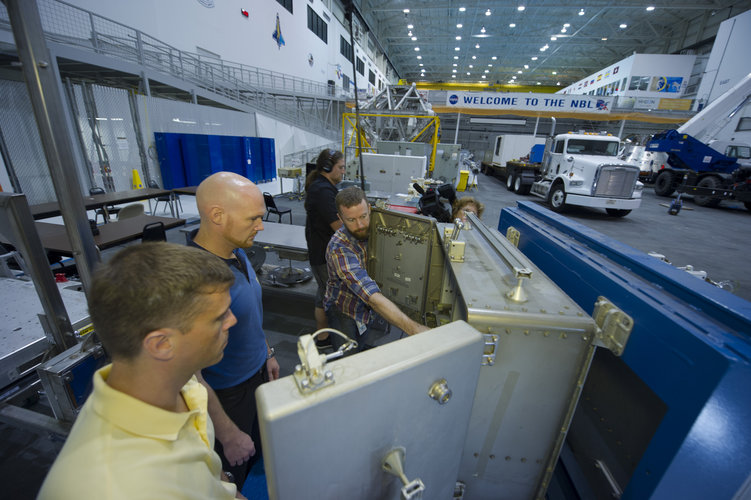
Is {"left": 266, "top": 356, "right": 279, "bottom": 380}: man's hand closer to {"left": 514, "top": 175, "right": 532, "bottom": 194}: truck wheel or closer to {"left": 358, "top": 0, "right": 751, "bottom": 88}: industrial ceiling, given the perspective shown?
{"left": 514, "top": 175, "right": 532, "bottom": 194}: truck wheel

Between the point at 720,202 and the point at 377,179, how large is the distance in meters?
15.4

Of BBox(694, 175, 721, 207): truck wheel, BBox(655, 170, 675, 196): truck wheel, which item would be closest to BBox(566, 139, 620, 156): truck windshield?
BBox(694, 175, 721, 207): truck wheel

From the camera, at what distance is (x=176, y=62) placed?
973 centimetres

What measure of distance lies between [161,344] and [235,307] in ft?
2.15

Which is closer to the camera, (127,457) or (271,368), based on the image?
(127,457)

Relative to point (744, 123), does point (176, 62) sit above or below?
above

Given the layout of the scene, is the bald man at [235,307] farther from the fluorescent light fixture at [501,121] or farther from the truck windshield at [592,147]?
the fluorescent light fixture at [501,121]

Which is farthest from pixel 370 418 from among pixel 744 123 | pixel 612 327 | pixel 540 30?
pixel 540 30

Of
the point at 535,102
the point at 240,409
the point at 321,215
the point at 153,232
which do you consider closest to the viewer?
the point at 240,409

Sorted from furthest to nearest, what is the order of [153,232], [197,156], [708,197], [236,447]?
[708,197] → [197,156] → [153,232] → [236,447]

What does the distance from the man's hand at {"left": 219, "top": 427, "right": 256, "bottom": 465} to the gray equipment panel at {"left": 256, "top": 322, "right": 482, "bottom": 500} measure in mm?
930

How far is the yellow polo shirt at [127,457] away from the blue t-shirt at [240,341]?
635 mm

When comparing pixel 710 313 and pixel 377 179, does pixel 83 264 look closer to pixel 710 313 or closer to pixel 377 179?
pixel 710 313

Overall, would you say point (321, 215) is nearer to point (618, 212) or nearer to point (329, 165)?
point (329, 165)
